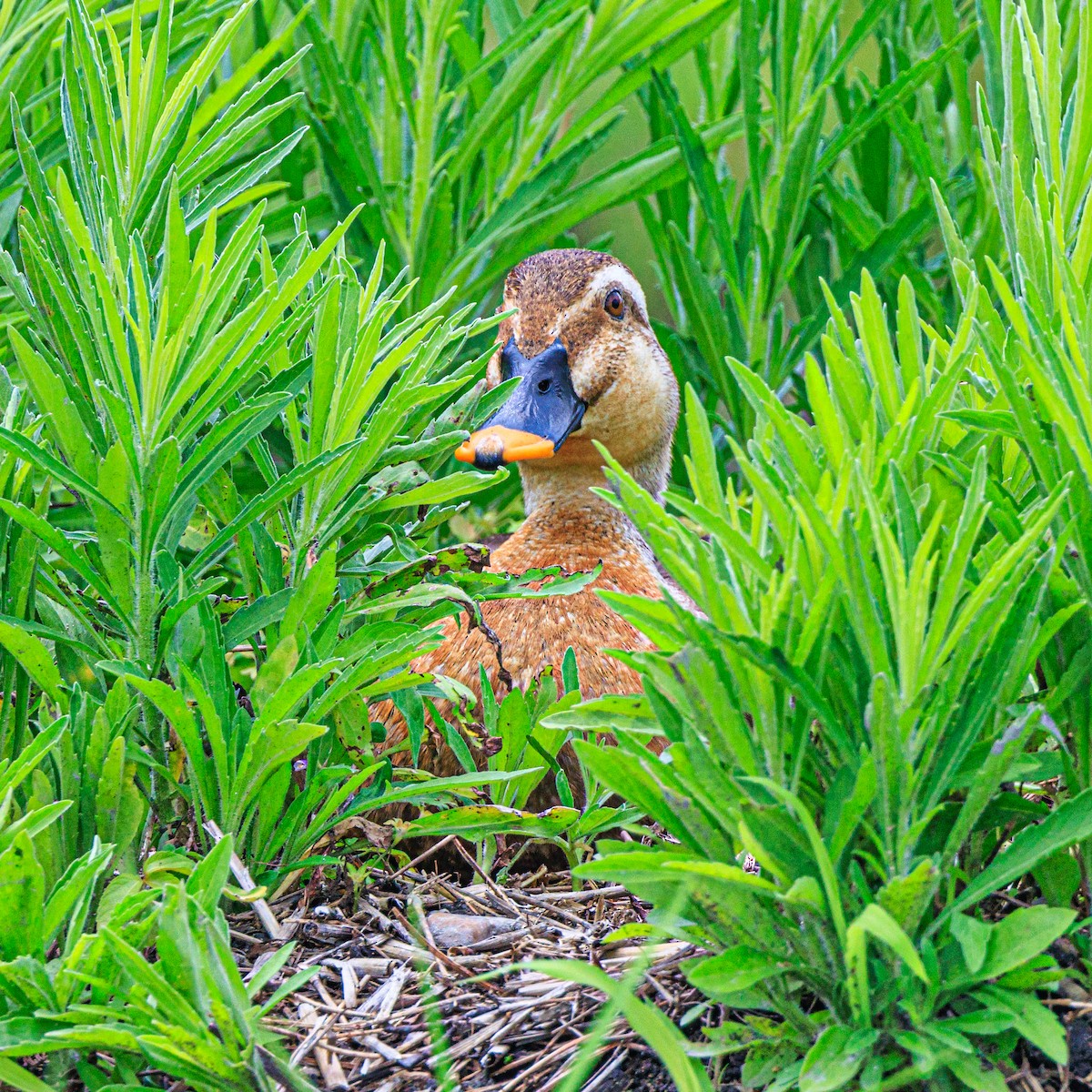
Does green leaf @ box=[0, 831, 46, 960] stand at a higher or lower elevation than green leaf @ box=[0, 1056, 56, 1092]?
higher

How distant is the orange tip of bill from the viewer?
8.15ft

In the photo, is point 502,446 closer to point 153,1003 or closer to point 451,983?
point 451,983

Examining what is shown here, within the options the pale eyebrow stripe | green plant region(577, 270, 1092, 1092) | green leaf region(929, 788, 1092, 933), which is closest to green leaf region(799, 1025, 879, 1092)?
green plant region(577, 270, 1092, 1092)

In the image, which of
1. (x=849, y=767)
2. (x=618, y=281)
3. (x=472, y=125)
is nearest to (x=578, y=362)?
(x=618, y=281)

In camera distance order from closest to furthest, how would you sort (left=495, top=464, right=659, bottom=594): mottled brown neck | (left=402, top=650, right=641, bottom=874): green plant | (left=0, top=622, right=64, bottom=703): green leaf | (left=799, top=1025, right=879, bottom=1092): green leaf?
(left=799, top=1025, right=879, bottom=1092): green leaf → (left=0, top=622, right=64, bottom=703): green leaf → (left=402, top=650, right=641, bottom=874): green plant → (left=495, top=464, right=659, bottom=594): mottled brown neck

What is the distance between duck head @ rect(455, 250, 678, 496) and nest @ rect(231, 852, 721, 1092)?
1176 millimetres

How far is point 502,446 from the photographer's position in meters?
2.55

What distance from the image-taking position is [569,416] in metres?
2.88

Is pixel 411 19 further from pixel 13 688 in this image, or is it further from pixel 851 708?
pixel 851 708

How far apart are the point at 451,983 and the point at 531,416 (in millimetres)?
1457

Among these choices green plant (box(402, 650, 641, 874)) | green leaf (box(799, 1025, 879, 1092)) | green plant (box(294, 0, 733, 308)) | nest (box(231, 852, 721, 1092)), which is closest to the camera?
green leaf (box(799, 1025, 879, 1092))

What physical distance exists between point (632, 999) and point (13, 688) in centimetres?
87

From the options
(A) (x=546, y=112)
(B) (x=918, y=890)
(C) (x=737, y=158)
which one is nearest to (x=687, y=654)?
(B) (x=918, y=890)

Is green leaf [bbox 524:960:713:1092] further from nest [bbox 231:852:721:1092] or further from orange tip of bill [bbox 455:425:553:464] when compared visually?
orange tip of bill [bbox 455:425:553:464]
